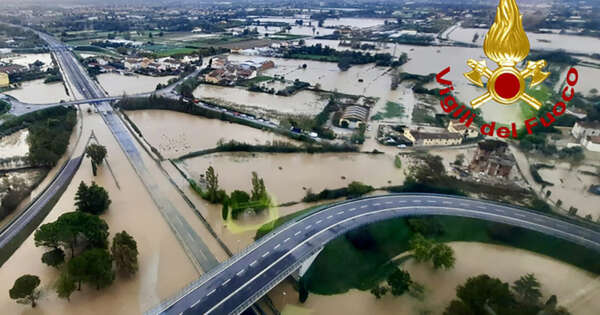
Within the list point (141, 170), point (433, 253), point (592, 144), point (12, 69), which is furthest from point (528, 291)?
point (12, 69)

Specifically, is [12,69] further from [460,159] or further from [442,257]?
[442,257]

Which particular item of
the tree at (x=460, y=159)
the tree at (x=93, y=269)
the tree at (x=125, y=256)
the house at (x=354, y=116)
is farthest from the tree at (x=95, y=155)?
the tree at (x=460, y=159)

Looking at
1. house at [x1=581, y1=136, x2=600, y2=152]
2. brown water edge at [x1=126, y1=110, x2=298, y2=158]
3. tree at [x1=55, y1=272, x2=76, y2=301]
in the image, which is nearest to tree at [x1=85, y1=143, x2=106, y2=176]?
brown water edge at [x1=126, y1=110, x2=298, y2=158]

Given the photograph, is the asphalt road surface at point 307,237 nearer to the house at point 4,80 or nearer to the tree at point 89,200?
the tree at point 89,200

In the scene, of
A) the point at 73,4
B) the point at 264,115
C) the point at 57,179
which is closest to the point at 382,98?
the point at 264,115

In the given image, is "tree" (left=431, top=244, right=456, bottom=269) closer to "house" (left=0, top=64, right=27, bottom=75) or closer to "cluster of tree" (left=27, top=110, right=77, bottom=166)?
"cluster of tree" (left=27, top=110, right=77, bottom=166)
